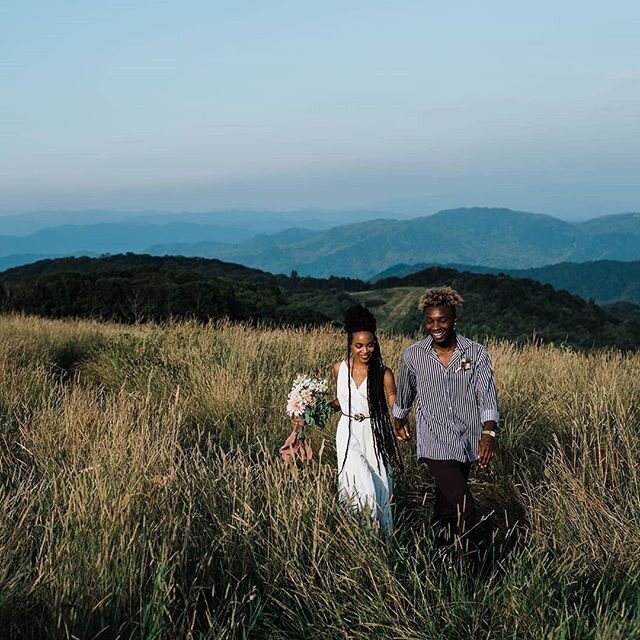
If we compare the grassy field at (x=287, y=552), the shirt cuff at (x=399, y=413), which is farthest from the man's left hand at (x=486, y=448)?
the shirt cuff at (x=399, y=413)

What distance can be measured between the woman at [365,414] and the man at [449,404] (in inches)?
5.7

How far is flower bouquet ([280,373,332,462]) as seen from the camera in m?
5.00

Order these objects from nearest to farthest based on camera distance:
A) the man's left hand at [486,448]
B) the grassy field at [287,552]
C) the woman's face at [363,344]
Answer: the grassy field at [287,552], the man's left hand at [486,448], the woman's face at [363,344]

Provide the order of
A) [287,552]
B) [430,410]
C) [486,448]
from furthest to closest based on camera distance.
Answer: [430,410], [486,448], [287,552]

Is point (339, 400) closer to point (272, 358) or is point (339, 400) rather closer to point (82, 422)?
point (82, 422)

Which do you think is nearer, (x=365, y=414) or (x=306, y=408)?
(x=365, y=414)

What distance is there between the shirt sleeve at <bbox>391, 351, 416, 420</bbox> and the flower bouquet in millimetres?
448

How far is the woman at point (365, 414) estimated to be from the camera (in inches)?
187

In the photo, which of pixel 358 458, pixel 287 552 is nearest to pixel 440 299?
pixel 358 458

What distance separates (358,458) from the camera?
470 cm

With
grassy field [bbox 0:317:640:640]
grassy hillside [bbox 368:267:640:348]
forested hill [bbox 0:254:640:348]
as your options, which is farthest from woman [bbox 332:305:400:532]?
grassy hillside [bbox 368:267:640:348]

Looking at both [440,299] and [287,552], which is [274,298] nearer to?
[440,299]

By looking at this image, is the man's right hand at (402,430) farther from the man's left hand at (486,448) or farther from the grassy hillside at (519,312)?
the grassy hillside at (519,312)

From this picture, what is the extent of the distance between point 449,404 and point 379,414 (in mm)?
430
